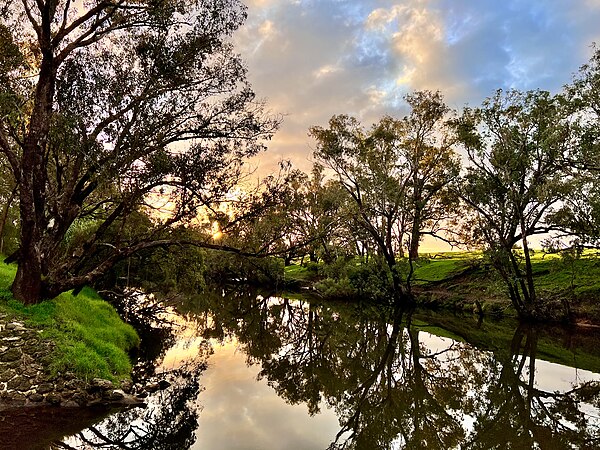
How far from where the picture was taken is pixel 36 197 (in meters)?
15.6

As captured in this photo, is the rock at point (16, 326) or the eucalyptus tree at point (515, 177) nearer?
the rock at point (16, 326)

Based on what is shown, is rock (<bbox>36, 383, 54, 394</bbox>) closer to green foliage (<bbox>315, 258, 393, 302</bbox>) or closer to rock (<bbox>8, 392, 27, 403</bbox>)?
rock (<bbox>8, 392, 27, 403</bbox>)

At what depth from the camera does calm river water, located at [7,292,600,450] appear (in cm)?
1140

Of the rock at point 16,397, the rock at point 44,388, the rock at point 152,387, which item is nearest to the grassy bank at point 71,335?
the rock at point 44,388

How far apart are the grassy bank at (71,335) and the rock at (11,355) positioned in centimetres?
81

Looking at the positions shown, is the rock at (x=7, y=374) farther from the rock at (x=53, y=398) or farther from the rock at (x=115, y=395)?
the rock at (x=115, y=395)

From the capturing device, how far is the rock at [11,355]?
11.9 m

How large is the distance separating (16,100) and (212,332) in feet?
59.2

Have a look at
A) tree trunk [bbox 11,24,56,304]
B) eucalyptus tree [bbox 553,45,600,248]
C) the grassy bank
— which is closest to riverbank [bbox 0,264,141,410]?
the grassy bank

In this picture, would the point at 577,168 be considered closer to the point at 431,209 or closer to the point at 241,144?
the point at 431,209

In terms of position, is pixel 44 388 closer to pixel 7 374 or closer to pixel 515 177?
pixel 7 374

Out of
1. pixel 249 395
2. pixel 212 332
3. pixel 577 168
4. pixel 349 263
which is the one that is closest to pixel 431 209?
pixel 349 263

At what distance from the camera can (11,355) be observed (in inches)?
475

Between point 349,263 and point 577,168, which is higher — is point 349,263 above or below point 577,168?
below
